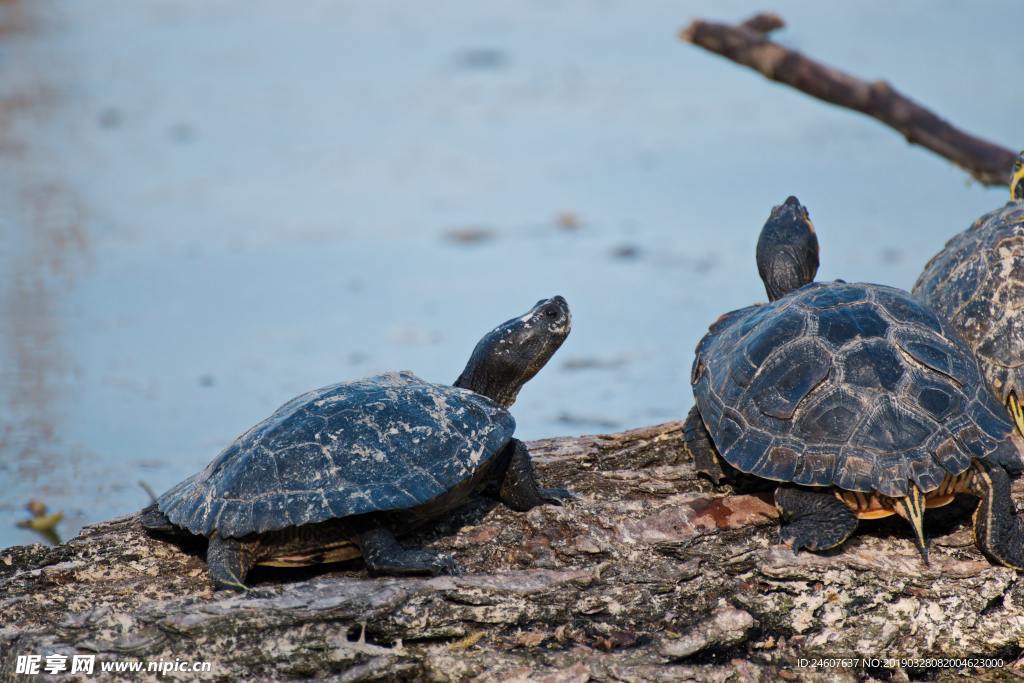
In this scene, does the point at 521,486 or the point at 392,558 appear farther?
the point at 521,486

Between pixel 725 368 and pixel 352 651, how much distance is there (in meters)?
1.69

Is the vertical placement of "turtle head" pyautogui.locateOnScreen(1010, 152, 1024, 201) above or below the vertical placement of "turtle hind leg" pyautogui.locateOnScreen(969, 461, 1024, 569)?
above

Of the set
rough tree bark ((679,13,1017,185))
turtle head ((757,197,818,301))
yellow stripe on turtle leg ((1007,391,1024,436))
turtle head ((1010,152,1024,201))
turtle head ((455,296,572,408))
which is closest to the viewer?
yellow stripe on turtle leg ((1007,391,1024,436))

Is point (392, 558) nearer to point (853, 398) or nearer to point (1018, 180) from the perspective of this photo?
point (853, 398)

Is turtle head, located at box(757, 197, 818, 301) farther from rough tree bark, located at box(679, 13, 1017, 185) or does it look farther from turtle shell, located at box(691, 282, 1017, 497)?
rough tree bark, located at box(679, 13, 1017, 185)

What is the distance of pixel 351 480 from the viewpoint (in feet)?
11.7

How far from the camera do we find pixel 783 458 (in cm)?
374

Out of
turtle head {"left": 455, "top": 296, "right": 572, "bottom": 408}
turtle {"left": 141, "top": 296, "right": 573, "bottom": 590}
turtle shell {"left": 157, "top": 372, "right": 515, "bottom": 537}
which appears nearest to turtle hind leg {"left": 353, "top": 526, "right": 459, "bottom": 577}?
turtle {"left": 141, "top": 296, "right": 573, "bottom": 590}

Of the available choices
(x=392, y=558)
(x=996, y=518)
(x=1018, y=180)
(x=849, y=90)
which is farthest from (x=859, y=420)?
(x=849, y=90)

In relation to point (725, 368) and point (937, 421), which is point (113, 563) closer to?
point (725, 368)

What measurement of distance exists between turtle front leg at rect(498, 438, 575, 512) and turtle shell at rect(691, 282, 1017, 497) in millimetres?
660

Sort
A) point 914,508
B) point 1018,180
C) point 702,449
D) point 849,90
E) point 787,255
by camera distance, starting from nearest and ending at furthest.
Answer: point 914,508 < point 702,449 < point 787,255 < point 1018,180 < point 849,90

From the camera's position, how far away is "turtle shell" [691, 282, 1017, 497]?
3.63 meters

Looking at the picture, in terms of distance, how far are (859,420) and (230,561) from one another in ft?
6.90
